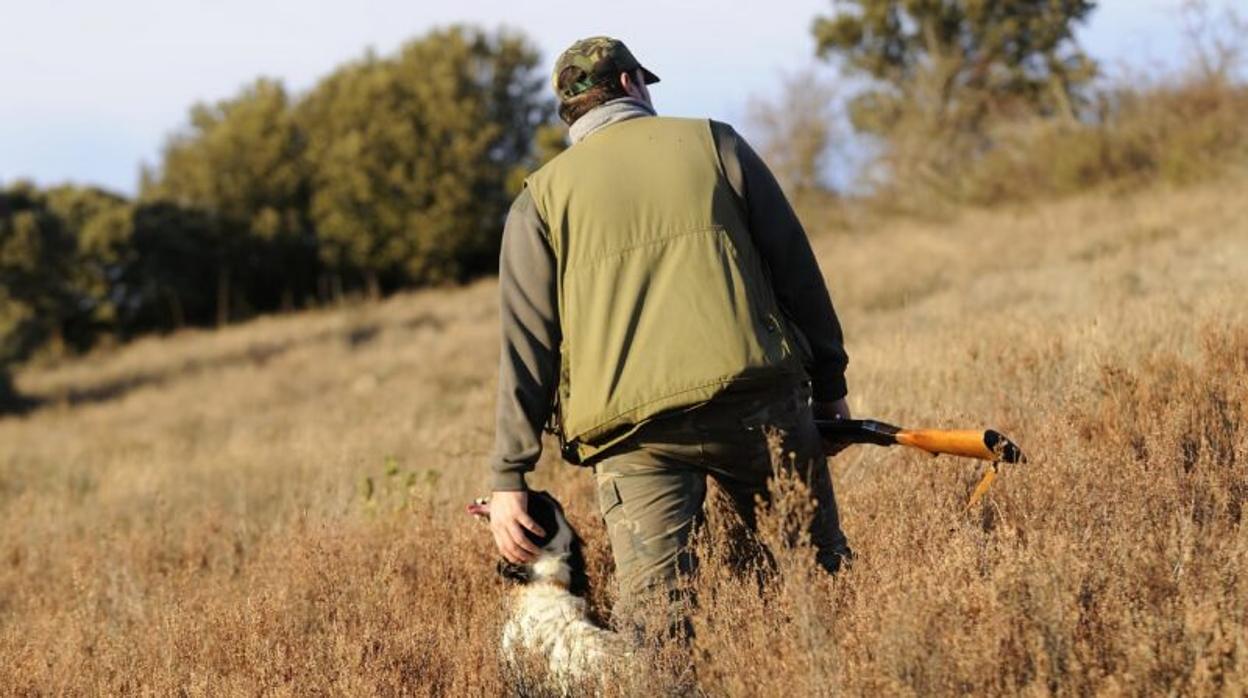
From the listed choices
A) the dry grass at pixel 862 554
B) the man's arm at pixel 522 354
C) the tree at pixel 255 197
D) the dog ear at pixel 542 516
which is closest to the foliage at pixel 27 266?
the tree at pixel 255 197

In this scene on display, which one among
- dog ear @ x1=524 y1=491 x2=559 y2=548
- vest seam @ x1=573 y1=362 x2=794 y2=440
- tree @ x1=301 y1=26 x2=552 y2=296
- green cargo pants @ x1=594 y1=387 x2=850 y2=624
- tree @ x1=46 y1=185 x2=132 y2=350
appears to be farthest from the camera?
tree @ x1=301 y1=26 x2=552 y2=296

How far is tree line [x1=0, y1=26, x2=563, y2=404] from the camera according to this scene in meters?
32.7

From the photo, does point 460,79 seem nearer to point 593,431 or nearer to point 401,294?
point 401,294

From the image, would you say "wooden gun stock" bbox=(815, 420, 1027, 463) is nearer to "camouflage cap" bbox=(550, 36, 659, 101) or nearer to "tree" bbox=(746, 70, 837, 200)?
"camouflage cap" bbox=(550, 36, 659, 101)

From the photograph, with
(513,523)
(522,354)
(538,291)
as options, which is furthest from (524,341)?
(513,523)

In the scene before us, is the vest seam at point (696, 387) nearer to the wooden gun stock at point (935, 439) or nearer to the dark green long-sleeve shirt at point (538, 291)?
the dark green long-sleeve shirt at point (538, 291)

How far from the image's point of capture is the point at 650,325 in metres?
3.11

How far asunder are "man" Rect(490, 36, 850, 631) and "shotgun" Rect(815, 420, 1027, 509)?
189 mm

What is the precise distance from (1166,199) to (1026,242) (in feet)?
7.12

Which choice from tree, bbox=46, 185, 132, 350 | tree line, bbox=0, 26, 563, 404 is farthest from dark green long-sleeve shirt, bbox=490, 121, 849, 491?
tree, bbox=46, 185, 132, 350

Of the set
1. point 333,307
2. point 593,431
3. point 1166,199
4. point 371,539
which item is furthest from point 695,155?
point 333,307

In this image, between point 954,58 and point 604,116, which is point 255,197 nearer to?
point 954,58

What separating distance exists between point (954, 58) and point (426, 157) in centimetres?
1528

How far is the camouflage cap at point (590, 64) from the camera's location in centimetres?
329
